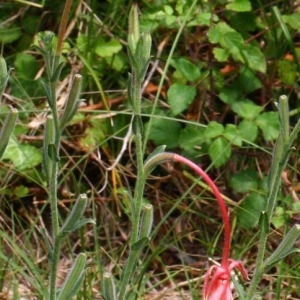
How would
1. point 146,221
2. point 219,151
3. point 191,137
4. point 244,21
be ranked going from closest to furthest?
1. point 146,221
2. point 219,151
3. point 191,137
4. point 244,21

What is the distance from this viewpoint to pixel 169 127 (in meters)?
2.41

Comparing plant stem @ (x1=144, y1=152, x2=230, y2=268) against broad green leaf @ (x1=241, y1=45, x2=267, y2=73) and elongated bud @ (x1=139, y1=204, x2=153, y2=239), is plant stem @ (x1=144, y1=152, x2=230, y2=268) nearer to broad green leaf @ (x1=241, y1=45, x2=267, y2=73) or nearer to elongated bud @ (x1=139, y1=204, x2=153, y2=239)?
elongated bud @ (x1=139, y1=204, x2=153, y2=239)

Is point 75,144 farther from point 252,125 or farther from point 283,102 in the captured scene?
point 283,102

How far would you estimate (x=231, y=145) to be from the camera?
7.73 feet

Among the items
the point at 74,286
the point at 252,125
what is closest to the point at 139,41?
the point at 74,286

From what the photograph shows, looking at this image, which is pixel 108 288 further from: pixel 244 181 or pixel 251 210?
pixel 244 181

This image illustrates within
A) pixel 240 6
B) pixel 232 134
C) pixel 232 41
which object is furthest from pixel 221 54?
pixel 232 134

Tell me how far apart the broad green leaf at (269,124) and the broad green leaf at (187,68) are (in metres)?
0.21

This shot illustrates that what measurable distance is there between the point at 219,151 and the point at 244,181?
164 millimetres

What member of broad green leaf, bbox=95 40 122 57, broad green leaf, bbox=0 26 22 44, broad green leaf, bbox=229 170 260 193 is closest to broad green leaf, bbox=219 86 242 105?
broad green leaf, bbox=229 170 260 193

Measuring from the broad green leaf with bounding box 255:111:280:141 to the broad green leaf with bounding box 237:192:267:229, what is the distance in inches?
6.3

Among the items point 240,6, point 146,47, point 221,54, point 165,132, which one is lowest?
point 165,132

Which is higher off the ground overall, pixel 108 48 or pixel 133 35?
pixel 133 35

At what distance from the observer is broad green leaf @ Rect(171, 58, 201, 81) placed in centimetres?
237
